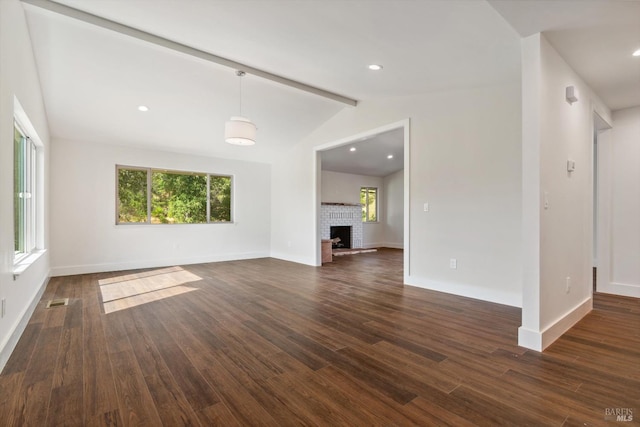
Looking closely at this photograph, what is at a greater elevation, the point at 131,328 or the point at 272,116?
the point at 272,116

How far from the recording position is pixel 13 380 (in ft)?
6.48

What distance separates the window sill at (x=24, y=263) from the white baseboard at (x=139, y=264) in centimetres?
131

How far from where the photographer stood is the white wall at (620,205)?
13.1ft

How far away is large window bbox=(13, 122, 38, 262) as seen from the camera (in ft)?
11.1

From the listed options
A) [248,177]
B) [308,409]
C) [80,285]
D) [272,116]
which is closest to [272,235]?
[248,177]

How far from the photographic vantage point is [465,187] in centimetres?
394

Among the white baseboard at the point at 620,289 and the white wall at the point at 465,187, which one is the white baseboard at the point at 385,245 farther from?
the white baseboard at the point at 620,289

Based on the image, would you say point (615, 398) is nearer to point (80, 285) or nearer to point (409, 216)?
point (409, 216)

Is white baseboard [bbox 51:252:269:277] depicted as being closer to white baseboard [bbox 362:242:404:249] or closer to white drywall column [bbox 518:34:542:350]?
white baseboard [bbox 362:242:404:249]

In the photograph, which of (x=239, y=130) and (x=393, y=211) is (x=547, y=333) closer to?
(x=239, y=130)

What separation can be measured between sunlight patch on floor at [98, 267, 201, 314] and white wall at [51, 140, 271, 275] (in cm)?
73

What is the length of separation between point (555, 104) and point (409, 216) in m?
2.24

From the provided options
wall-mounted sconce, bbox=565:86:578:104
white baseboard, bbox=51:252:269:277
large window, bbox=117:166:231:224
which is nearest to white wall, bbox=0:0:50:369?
white baseboard, bbox=51:252:269:277

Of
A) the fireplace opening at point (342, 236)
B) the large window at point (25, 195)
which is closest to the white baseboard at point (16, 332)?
the large window at point (25, 195)
